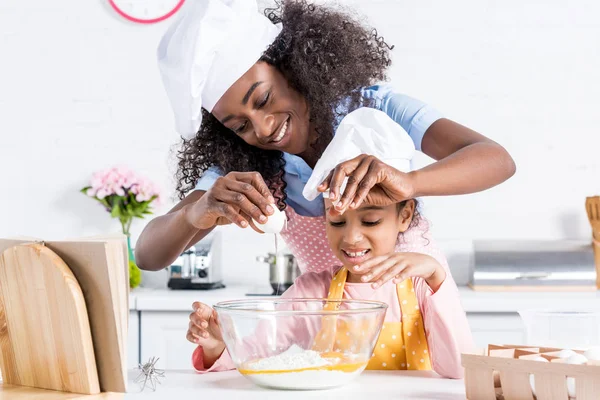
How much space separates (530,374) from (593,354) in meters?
0.09

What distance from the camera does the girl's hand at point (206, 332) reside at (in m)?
1.25

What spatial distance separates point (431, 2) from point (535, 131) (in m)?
0.61

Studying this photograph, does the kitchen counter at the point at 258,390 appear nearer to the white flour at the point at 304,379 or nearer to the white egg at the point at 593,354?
the white flour at the point at 304,379

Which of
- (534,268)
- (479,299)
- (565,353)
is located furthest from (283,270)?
(565,353)

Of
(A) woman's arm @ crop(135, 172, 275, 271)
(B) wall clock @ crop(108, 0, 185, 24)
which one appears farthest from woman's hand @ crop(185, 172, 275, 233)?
(B) wall clock @ crop(108, 0, 185, 24)

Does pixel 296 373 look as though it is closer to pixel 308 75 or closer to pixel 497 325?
pixel 308 75

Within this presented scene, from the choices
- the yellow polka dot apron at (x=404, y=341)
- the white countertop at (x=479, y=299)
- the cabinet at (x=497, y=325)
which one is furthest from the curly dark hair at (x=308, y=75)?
the cabinet at (x=497, y=325)

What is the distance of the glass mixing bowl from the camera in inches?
41.3

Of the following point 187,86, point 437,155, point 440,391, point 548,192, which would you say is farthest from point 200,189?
point 548,192

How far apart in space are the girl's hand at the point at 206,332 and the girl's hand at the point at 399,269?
25 cm

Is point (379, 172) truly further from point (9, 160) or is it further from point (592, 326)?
point (9, 160)

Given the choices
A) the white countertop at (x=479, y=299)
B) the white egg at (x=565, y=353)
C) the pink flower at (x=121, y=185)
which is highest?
the pink flower at (x=121, y=185)

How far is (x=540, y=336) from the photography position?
1.04 meters

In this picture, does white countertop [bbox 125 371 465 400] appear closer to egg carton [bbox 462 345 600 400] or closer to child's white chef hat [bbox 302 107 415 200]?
egg carton [bbox 462 345 600 400]
